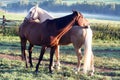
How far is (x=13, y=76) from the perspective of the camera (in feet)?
30.3

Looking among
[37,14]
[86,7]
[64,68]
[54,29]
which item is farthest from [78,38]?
[86,7]

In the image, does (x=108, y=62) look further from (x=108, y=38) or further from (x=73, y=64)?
(x=108, y=38)

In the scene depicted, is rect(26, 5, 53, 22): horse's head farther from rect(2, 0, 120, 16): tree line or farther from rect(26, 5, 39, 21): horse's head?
rect(2, 0, 120, 16): tree line

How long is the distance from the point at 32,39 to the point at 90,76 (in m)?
2.18

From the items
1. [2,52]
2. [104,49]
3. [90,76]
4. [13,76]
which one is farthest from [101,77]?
[104,49]

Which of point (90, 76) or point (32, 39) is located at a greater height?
point (32, 39)

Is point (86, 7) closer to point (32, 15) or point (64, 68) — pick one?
point (32, 15)

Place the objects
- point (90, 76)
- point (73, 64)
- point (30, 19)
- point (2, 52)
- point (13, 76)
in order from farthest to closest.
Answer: point (2, 52) < point (73, 64) < point (30, 19) < point (90, 76) < point (13, 76)

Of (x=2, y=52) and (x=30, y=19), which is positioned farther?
(x=2, y=52)

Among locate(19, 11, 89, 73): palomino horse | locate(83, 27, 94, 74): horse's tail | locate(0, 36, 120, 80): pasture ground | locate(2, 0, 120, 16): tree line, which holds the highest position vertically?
locate(19, 11, 89, 73): palomino horse

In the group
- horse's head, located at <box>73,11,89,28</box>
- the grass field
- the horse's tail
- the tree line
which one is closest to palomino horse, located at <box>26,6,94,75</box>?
the horse's tail

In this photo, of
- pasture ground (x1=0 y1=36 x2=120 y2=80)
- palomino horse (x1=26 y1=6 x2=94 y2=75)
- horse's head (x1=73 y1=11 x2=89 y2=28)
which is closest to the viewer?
pasture ground (x1=0 y1=36 x2=120 y2=80)

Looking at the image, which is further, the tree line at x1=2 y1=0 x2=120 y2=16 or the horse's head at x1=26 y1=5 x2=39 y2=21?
the tree line at x1=2 y1=0 x2=120 y2=16

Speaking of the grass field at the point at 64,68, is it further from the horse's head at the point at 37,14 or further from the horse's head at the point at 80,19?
the horse's head at the point at 37,14
